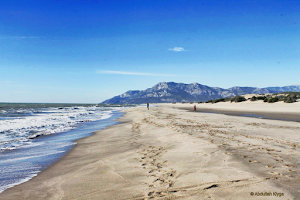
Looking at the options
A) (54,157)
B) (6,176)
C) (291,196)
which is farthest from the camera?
(54,157)

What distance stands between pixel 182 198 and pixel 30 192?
2985 millimetres

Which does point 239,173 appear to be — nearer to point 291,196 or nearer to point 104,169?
point 291,196

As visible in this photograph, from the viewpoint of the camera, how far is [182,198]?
9.87ft

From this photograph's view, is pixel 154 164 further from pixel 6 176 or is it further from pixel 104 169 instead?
pixel 6 176

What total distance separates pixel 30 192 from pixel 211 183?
3.60 metres

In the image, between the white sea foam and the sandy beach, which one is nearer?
the sandy beach

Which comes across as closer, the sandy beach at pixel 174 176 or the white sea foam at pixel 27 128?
the sandy beach at pixel 174 176

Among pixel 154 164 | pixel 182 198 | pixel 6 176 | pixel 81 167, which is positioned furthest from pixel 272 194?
pixel 6 176

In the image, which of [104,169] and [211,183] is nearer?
[211,183]

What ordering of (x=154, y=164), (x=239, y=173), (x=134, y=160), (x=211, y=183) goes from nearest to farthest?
(x=211, y=183) < (x=239, y=173) < (x=154, y=164) < (x=134, y=160)

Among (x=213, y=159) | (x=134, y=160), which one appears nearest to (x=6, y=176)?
(x=134, y=160)

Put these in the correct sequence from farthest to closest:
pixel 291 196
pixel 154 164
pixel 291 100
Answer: pixel 291 100
pixel 154 164
pixel 291 196

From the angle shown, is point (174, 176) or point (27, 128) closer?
point (174, 176)

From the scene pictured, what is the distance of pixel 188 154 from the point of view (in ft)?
18.4
